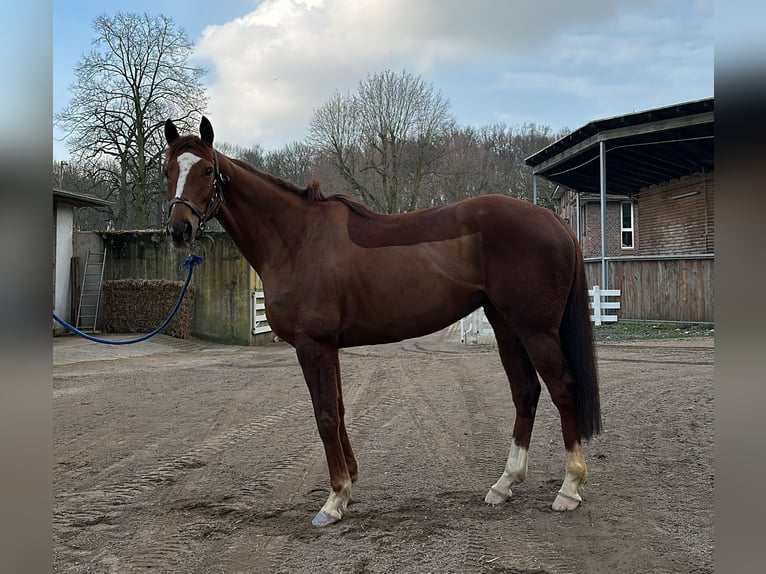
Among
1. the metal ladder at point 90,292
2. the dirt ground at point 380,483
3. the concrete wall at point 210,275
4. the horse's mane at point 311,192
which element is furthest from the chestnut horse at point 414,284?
the metal ladder at point 90,292

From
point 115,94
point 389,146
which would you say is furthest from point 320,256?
point 389,146

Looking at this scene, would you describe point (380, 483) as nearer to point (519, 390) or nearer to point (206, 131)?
point (519, 390)

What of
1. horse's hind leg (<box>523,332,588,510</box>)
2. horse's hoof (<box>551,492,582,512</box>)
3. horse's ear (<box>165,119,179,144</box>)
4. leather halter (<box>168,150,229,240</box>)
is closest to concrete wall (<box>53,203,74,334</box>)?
horse's ear (<box>165,119,179,144</box>)

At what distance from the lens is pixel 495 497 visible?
330cm

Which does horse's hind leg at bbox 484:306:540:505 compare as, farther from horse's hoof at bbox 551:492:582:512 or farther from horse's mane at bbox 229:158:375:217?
horse's mane at bbox 229:158:375:217

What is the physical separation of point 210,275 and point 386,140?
14.1 m

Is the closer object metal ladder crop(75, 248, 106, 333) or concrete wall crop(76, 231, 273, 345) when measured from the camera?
concrete wall crop(76, 231, 273, 345)

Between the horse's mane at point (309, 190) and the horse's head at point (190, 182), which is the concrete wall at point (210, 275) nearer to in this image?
the horse's mane at point (309, 190)

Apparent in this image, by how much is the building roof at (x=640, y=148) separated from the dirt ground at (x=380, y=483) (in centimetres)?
839

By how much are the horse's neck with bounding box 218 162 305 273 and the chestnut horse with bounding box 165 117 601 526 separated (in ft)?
0.05

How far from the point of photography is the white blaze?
10.3 ft

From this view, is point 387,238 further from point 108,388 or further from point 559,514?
point 108,388

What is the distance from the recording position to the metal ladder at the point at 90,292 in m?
14.4

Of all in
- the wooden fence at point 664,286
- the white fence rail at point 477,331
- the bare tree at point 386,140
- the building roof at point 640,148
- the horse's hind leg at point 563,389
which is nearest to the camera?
the horse's hind leg at point 563,389
